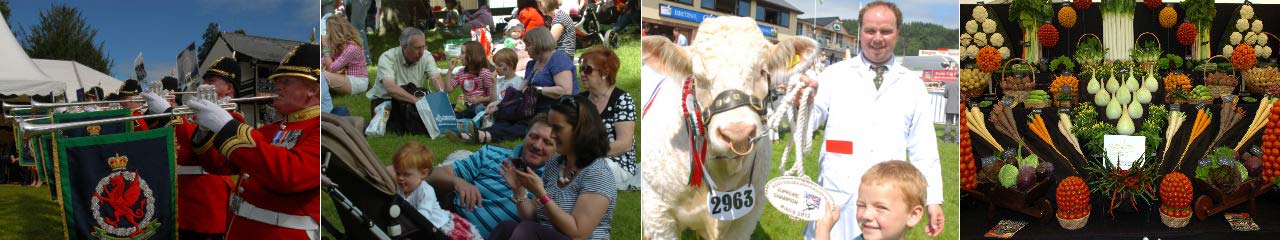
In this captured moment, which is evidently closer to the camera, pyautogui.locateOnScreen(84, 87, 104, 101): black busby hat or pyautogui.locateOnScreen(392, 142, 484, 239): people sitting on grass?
pyautogui.locateOnScreen(392, 142, 484, 239): people sitting on grass

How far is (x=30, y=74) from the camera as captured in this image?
5379mm

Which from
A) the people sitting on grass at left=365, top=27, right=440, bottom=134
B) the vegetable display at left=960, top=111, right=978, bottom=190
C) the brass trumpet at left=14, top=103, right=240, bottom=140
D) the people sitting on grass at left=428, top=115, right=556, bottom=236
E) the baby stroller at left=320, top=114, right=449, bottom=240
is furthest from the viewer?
the vegetable display at left=960, top=111, right=978, bottom=190

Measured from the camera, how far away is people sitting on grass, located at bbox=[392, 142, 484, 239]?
4.57m

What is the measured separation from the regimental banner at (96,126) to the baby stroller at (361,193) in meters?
Answer: 1.24

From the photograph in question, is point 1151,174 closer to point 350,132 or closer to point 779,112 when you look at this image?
point 779,112

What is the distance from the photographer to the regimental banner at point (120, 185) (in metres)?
4.60

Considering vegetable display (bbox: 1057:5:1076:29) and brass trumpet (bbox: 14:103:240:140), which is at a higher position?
vegetable display (bbox: 1057:5:1076:29)

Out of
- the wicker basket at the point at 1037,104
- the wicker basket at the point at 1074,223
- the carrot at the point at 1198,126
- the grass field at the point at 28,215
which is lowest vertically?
the wicker basket at the point at 1074,223

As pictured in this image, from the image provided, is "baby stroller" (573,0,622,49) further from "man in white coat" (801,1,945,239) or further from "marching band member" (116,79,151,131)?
"marching band member" (116,79,151,131)

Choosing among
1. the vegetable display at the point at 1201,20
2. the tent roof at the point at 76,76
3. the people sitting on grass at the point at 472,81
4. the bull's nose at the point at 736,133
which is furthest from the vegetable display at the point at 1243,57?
the tent roof at the point at 76,76

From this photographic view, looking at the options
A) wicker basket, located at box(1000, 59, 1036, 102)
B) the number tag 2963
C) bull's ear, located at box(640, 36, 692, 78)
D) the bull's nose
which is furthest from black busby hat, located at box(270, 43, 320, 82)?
wicker basket, located at box(1000, 59, 1036, 102)

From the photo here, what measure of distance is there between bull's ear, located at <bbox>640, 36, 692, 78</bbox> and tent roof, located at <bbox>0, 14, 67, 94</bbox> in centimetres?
322

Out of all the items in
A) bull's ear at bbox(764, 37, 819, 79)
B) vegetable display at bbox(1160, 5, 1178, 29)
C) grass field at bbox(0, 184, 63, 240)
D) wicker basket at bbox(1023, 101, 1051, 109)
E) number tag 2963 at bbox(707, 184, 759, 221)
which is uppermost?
vegetable display at bbox(1160, 5, 1178, 29)

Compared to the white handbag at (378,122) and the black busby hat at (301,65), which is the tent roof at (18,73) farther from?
the white handbag at (378,122)
